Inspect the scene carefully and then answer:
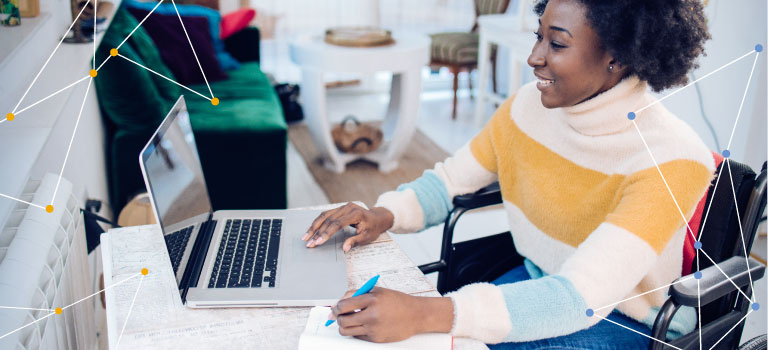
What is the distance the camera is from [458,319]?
890 mm

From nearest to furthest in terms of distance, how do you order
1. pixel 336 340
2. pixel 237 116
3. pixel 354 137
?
pixel 336 340 → pixel 237 116 → pixel 354 137

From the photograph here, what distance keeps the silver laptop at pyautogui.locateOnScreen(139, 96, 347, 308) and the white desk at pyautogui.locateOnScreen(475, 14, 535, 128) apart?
8.07 ft

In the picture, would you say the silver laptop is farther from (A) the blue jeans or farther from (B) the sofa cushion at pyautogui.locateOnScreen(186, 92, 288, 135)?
(B) the sofa cushion at pyautogui.locateOnScreen(186, 92, 288, 135)

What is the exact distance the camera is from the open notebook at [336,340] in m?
0.79

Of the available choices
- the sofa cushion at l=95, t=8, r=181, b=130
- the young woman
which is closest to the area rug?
the sofa cushion at l=95, t=8, r=181, b=130

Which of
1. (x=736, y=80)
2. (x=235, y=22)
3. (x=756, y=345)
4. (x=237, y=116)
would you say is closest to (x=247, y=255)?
(x=756, y=345)

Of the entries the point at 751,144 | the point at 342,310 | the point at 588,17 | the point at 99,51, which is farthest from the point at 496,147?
the point at 751,144

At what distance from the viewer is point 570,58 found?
1.09m

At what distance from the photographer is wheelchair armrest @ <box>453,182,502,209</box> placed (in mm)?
1351

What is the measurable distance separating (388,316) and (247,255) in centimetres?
30

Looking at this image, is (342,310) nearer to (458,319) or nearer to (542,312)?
(458,319)

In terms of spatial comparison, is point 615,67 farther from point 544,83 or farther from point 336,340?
point 336,340

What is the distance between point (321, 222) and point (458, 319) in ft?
1.06

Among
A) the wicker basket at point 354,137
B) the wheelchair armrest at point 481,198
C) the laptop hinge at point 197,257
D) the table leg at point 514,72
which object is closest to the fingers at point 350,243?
the laptop hinge at point 197,257
